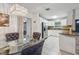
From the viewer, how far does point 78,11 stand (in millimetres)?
1655

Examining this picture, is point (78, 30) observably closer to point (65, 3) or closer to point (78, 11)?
point (78, 11)

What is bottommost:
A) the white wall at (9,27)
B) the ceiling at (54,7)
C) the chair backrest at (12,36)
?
the chair backrest at (12,36)

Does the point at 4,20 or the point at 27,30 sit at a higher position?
the point at 4,20

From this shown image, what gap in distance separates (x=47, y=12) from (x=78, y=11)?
0.52 metres

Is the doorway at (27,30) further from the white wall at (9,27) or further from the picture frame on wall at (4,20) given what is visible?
the picture frame on wall at (4,20)

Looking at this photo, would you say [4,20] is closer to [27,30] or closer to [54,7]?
[27,30]

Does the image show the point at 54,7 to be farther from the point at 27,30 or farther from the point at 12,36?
the point at 12,36

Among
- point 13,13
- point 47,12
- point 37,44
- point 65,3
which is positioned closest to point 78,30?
point 65,3

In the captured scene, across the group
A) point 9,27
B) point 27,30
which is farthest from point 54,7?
point 9,27

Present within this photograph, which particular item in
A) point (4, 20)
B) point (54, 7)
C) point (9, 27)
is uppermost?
point (54, 7)

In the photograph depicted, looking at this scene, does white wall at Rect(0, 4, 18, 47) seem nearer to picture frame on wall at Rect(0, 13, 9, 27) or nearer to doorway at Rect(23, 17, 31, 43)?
picture frame on wall at Rect(0, 13, 9, 27)

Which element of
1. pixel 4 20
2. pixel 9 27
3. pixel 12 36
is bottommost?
pixel 12 36

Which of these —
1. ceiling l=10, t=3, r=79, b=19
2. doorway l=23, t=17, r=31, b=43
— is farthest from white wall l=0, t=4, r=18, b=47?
ceiling l=10, t=3, r=79, b=19

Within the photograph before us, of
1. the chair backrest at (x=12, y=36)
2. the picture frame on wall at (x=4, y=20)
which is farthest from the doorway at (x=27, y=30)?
the picture frame on wall at (x=4, y=20)
